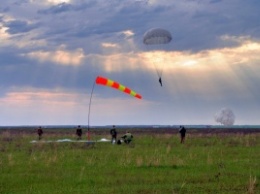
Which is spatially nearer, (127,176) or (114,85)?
(127,176)

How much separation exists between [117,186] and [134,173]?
308cm

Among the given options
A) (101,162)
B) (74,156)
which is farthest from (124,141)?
(101,162)

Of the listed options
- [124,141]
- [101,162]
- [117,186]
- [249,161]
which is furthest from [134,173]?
[124,141]

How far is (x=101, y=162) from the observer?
80.5 feet

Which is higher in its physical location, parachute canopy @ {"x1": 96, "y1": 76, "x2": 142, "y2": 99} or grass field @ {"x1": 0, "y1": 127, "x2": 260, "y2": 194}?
parachute canopy @ {"x1": 96, "y1": 76, "x2": 142, "y2": 99}

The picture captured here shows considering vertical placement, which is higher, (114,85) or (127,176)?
(114,85)

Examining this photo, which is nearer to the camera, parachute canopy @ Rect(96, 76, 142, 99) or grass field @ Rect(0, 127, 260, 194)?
grass field @ Rect(0, 127, 260, 194)

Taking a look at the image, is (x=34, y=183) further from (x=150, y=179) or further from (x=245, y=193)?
(x=245, y=193)

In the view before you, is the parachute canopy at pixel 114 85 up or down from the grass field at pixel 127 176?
up

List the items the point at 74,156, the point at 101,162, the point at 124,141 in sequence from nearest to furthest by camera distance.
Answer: the point at 101,162, the point at 74,156, the point at 124,141

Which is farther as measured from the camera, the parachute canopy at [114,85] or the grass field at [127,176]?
the parachute canopy at [114,85]

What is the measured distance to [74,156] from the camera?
2823 centimetres

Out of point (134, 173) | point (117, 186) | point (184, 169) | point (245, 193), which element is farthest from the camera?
point (184, 169)

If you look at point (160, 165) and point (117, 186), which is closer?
point (117, 186)
